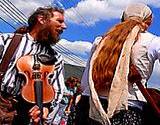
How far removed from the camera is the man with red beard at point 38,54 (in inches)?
175

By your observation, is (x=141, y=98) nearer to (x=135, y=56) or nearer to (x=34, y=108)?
(x=135, y=56)

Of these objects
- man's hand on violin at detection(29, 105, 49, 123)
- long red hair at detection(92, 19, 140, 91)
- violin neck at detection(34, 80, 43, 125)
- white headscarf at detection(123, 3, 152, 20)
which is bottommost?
man's hand on violin at detection(29, 105, 49, 123)

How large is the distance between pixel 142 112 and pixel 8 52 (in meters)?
1.20

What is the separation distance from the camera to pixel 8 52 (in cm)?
454

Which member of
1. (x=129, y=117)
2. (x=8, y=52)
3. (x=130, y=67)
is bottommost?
(x=129, y=117)

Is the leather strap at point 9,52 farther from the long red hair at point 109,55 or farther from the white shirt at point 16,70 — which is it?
the long red hair at point 109,55

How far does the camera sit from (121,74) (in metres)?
4.12

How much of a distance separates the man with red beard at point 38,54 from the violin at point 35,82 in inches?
1.6

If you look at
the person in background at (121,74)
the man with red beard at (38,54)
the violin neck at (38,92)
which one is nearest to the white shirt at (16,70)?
the man with red beard at (38,54)

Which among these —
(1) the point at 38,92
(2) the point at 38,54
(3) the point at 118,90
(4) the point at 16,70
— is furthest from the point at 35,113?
(3) the point at 118,90

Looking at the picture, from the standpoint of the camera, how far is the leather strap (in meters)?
4.48

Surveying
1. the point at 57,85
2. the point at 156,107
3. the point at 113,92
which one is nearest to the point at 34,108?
the point at 57,85

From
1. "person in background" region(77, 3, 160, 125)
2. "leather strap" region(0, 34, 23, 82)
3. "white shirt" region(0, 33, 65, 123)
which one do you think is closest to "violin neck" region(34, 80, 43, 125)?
"white shirt" region(0, 33, 65, 123)

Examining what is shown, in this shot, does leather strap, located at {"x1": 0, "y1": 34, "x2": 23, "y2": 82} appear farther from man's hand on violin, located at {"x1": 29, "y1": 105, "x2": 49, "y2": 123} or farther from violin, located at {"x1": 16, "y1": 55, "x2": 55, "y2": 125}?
man's hand on violin, located at {"x1": 29, "y1": 105, "x2": 49, "y2": 123}
